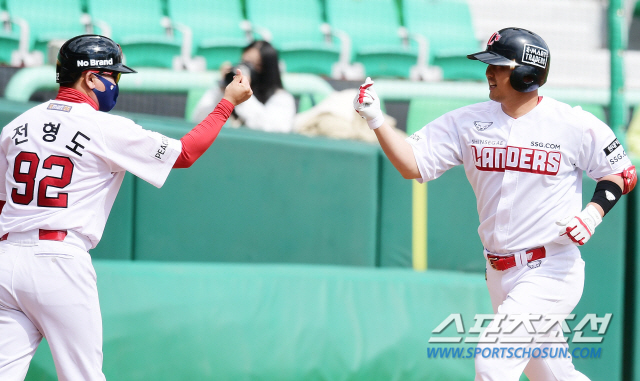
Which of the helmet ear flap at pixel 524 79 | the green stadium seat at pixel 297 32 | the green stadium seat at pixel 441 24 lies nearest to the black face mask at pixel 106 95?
the helmet ear flap at pixel 524 79

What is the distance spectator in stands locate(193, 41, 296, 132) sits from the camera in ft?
16.2

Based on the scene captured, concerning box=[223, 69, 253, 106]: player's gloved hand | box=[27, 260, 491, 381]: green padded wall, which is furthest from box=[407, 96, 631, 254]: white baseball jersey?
box=[27, 260, 491, 381]: green padded wall

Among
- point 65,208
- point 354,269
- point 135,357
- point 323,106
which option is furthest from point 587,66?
point 65,208

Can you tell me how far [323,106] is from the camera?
522 centimetres

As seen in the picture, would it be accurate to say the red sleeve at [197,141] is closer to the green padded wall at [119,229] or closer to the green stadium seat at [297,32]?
the green padded wall at [119,229]

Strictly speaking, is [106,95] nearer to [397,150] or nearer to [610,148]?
[397,150]

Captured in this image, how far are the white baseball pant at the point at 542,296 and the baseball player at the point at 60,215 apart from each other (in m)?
1.51

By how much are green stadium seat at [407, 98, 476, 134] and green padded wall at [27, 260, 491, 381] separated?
233cm

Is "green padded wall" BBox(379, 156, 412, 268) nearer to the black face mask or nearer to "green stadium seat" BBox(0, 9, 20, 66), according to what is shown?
the black face mask

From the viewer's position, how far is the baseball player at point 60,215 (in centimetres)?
248

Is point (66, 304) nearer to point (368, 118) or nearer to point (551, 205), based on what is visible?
point (368, 118)

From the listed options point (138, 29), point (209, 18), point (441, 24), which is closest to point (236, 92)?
point (138, 29)

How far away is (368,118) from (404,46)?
6.05m

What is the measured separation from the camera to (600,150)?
2877mm
